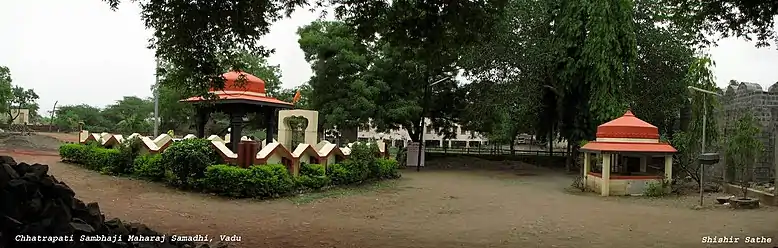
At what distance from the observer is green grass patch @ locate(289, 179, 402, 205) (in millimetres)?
Result: 13234

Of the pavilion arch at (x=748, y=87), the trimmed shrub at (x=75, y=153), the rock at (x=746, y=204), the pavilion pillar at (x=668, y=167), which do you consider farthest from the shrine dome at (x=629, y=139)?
the trimmed shrub at (x=75, y=153)

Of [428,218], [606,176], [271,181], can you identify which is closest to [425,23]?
[428,218]

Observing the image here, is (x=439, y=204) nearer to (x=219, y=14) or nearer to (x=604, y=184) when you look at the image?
(x=604, y=184)

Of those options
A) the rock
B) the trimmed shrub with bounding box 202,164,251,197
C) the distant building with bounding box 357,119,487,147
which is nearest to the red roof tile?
the rock

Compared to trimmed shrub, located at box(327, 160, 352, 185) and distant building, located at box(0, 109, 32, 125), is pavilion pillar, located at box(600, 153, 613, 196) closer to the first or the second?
trimmed shrub, located at box(327, 160, 352, 185)

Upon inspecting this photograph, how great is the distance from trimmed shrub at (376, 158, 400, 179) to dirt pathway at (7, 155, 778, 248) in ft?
8.58

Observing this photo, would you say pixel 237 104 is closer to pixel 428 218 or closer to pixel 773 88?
pixel 428 218

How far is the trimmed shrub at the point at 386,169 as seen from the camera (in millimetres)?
18547

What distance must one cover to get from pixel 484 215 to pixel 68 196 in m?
8.16

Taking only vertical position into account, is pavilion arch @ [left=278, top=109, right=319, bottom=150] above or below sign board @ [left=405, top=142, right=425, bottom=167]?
above

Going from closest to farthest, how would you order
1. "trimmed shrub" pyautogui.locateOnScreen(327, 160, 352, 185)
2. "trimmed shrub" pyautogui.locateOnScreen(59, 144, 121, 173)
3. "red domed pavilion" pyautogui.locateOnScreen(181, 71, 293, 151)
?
"trimmed shrub" pyautogui.locateOnScreen(327, 160, 352, 185), "trimmed shrub" pyautogui.locateOnScreen(59, 144, 121, 173), "red domed pavilion" pyautogui.locateOnScreen(181, 71, 293, 151)

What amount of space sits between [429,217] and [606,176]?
6904mm

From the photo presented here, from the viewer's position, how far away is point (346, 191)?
15148 millimetres

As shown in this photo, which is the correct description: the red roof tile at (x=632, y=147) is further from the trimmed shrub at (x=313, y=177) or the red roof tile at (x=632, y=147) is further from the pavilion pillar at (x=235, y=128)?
the pavilion pillar at (x=235, y=128)
